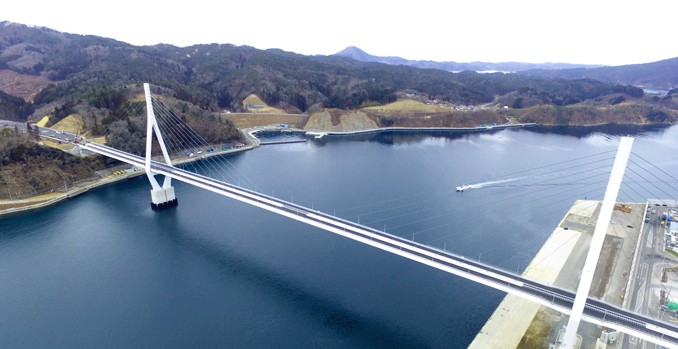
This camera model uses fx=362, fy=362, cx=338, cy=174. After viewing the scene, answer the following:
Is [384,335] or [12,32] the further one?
[12,32]

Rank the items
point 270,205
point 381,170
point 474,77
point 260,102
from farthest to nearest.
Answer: point 474,77 < point 260,102 < point 381,170 < point 270,205

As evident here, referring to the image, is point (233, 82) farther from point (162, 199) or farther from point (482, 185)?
point (482, 185)

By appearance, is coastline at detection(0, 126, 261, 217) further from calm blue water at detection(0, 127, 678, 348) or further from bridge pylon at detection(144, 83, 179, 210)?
bridge pylon at detection(144, 83, 179, 210)

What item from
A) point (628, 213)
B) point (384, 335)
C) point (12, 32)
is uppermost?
point (12, 32)

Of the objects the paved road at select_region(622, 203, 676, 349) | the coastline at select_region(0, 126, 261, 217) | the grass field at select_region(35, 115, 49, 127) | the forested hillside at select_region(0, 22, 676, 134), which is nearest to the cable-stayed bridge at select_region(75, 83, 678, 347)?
the paved road at select_region(622, 203, 676, 349)

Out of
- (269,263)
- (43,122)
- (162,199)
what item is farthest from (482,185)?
(43,122)

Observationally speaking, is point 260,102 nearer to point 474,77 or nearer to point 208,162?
point 208,162

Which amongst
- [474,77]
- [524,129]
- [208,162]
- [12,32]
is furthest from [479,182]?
[12,32]

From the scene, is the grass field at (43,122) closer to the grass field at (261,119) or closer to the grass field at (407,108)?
the grass field at (261,119)
